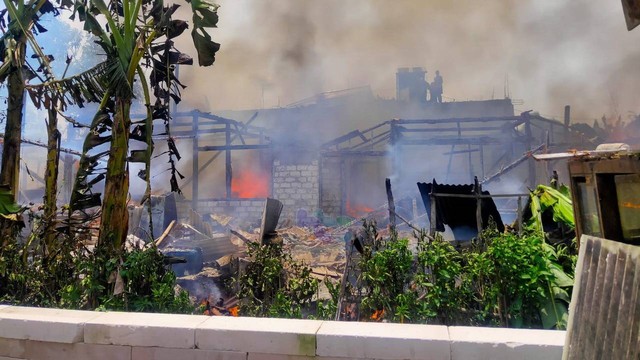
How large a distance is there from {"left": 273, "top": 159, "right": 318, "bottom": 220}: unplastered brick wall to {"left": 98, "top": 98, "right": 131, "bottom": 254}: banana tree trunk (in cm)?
1178

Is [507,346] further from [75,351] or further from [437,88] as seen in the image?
[437,88]

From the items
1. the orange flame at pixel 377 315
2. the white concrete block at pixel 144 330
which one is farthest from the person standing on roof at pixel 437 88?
the white concrete block at pixel 144 330

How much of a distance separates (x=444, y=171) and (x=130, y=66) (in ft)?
53.5

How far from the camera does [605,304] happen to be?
1803mm

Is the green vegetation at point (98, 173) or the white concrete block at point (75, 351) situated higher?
the green vegetation at point (98, 173)

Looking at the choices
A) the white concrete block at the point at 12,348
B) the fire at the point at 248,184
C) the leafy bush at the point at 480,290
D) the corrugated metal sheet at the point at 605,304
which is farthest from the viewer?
the fire at the point at 248,184

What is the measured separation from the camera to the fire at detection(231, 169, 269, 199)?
2138 cm

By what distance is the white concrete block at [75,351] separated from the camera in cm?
252

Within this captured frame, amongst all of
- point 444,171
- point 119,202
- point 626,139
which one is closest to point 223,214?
point 444,171

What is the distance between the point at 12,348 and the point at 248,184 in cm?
1948

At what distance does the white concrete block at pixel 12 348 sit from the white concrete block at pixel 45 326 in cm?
4

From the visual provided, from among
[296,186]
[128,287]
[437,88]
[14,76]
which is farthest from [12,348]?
[437,88]

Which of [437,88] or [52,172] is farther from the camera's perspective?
[437,88]

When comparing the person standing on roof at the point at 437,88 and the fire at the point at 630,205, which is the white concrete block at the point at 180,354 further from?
the person standing on roof at the point at 437,88
